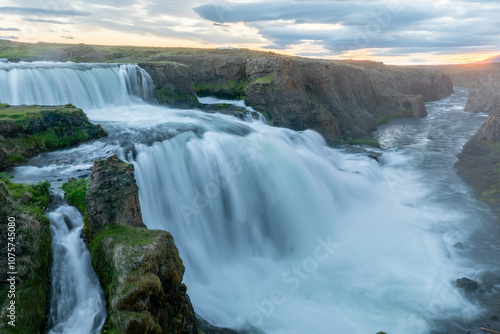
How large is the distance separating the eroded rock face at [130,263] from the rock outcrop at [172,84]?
16.6m

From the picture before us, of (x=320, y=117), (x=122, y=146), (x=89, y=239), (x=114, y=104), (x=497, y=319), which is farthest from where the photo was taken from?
(x=320, y=117)

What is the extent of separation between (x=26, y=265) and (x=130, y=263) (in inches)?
76.3

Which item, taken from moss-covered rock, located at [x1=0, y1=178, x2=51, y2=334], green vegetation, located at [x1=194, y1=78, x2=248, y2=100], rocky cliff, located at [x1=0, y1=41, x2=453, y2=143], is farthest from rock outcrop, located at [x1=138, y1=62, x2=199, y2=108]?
moss-covered rock, located at [x1=0, y1=178, x2=51, y2=334]

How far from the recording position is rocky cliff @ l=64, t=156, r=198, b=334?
5.86 metres

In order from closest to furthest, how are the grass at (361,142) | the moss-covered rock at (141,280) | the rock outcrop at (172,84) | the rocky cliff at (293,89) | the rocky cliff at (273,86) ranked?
the moss-covered rock at (141,280) → the rock outcrop at (172,84) → the rocky cliff at (273,86) → the rocky cliff at (293,89) → the grass at (361,142)

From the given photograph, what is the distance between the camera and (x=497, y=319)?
9.25 meters

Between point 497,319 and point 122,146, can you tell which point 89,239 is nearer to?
point 122,146

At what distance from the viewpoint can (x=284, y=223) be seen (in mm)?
13953

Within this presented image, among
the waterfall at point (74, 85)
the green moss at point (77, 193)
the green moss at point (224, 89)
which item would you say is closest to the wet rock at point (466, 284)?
the green moss at point (77, 193)

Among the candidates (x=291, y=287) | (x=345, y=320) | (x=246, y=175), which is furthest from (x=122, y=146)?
(x=345, y=320)

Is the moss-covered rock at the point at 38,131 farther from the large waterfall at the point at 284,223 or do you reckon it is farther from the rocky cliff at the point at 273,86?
the rocky cliff at the point at 273,86

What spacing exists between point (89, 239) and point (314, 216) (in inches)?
387

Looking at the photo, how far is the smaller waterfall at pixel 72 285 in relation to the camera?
6.23 metres

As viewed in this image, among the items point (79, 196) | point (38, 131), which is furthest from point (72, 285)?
point (38, 131)
